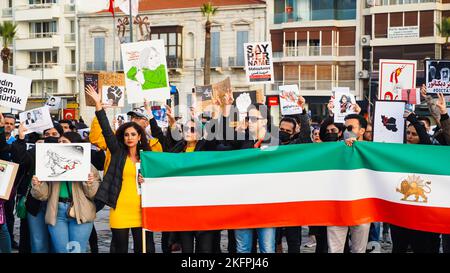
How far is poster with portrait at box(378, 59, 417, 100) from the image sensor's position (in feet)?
39.8

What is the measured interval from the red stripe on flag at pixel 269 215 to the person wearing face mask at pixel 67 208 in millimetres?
623

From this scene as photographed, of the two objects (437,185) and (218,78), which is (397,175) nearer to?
(437,185)

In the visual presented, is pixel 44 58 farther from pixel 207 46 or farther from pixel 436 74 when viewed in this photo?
pixel 436 74

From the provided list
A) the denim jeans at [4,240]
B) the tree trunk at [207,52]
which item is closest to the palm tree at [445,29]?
the tree trunk at [207,52]

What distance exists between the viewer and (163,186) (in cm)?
803

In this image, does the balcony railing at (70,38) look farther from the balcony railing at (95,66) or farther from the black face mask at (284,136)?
the black face mask at (284,136)

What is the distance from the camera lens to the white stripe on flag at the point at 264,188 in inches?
312

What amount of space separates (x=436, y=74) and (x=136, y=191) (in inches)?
256

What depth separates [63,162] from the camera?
8.08 meters

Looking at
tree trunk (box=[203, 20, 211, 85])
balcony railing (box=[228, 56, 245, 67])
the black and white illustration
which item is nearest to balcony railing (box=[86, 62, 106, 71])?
tree trunk (box=[203, 20, 211, 85])

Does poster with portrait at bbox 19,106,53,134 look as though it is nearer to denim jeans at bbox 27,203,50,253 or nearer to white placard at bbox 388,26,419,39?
denim jeans at bbox 27,203,50,253

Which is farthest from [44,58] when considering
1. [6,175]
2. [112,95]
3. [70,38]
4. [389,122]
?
[389,122]

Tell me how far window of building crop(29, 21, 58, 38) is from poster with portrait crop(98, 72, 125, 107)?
52.4 m

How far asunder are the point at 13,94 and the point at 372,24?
1707 inches
